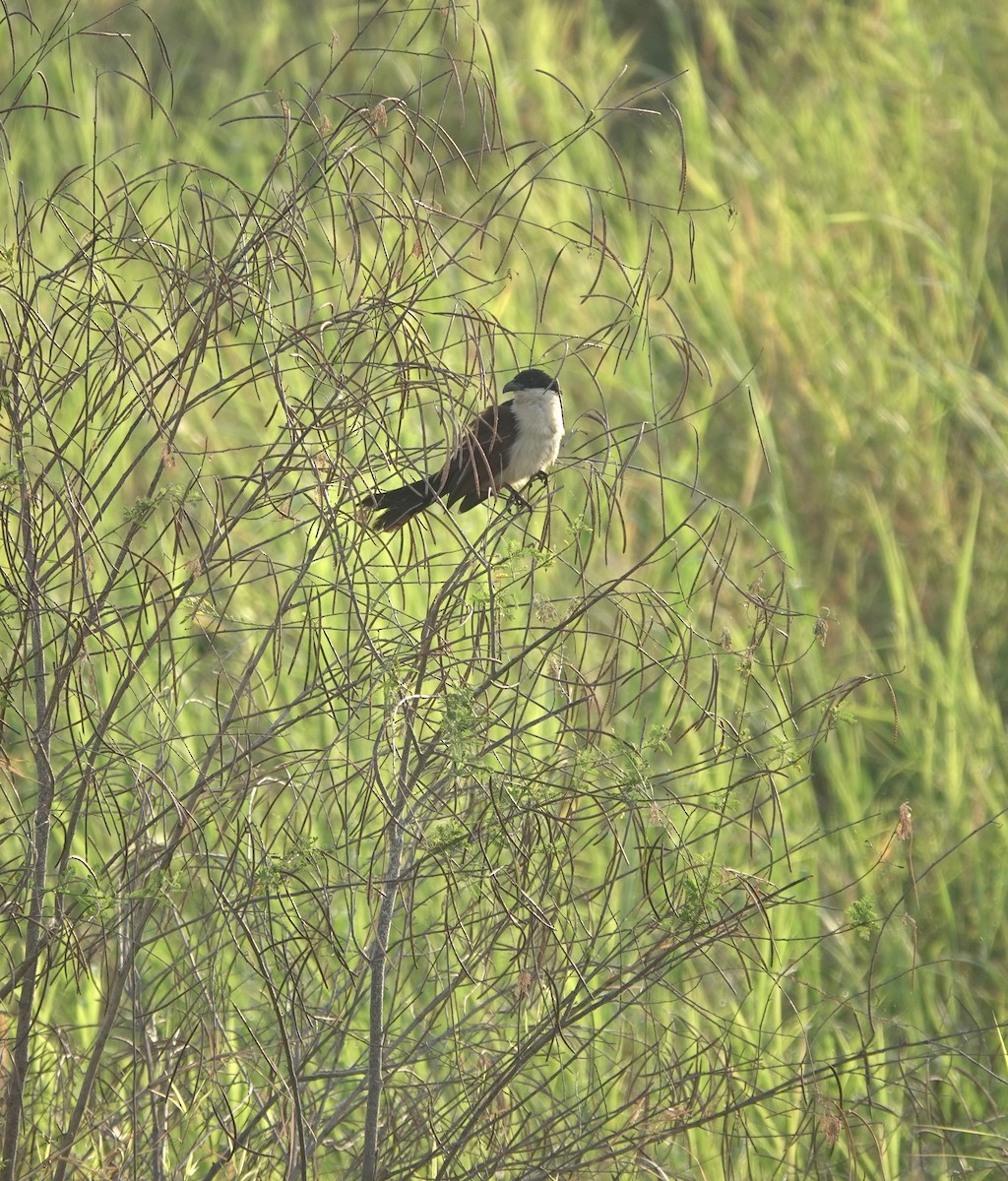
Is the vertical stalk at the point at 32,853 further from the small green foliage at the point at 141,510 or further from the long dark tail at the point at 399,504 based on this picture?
the long dark tail at the point at 399,504

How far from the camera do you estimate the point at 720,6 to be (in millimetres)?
8711

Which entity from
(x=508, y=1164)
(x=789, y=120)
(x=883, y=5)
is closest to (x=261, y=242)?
(x=508, y=1164)

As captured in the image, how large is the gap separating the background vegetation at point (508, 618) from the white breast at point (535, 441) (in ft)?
0.46

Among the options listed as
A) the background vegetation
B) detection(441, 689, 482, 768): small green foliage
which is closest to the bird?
the background vegetation

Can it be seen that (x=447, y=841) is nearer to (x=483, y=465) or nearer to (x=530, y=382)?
(x=483, y=465)

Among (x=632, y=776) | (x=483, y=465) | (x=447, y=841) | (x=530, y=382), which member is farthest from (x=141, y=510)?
(x=530, y=382)

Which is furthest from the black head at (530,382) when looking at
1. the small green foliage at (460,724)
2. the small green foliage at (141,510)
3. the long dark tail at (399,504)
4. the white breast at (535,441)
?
the small green foliage at (460,724)

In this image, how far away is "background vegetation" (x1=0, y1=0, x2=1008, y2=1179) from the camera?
211cm

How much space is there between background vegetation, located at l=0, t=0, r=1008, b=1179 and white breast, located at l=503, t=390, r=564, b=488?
0.14 m

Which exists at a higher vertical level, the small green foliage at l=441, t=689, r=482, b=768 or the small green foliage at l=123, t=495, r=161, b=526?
the small green foliage at l=123, t=495, r=161, b=526

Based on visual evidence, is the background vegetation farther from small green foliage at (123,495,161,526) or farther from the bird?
the bird

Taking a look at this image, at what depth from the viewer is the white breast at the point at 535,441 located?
139 inches

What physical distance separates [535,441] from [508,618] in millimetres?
1392

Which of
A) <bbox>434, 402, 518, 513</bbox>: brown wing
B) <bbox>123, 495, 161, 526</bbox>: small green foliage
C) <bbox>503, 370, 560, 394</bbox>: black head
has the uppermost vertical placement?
<bbox>503, 370, 560, 394</bbox>: black head
